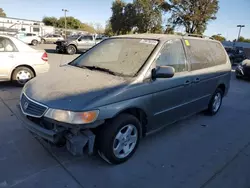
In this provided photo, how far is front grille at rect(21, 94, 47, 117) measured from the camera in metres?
2.38

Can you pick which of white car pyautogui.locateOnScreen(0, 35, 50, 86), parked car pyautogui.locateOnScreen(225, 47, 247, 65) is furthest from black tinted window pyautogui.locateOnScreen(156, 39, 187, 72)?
parked car pyautogui.locateOnScreen(225, 47, 247, 65)

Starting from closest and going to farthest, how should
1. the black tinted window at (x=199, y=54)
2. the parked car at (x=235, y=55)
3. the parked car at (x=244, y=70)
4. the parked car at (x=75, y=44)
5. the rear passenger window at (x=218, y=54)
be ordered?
the black tinted window at (x=199, y=54)
the rear passenger window at (x=218, y=54)
the parked car at (x=244, y=70)
the parked car at (x=75, y=44)
the parked car at (x=235, y=55)

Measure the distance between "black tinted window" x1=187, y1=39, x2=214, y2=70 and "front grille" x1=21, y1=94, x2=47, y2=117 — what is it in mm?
2582

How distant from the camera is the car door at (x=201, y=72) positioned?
377 centimetres

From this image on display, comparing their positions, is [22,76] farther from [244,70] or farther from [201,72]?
[244,70]

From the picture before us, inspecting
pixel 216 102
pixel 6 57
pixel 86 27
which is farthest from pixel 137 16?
pixel 86 27

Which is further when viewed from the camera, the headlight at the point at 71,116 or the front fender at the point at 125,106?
the front fender at the point at 125,106

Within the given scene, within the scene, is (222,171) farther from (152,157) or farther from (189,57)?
(189,57)

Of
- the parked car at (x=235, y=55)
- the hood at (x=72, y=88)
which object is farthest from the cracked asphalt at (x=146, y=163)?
the parked car at (x=235, y=55)

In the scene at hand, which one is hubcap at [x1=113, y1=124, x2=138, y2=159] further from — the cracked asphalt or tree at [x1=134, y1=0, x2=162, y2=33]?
tree at [x1=134, y1=0, x2=162, y2=33]

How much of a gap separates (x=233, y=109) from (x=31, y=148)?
4.92 meters

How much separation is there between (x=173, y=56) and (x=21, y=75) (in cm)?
463

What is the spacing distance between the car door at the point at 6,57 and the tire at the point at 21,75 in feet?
0.56

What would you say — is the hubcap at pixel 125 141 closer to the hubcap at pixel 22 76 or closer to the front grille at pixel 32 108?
the front grille at pixel 32 108
